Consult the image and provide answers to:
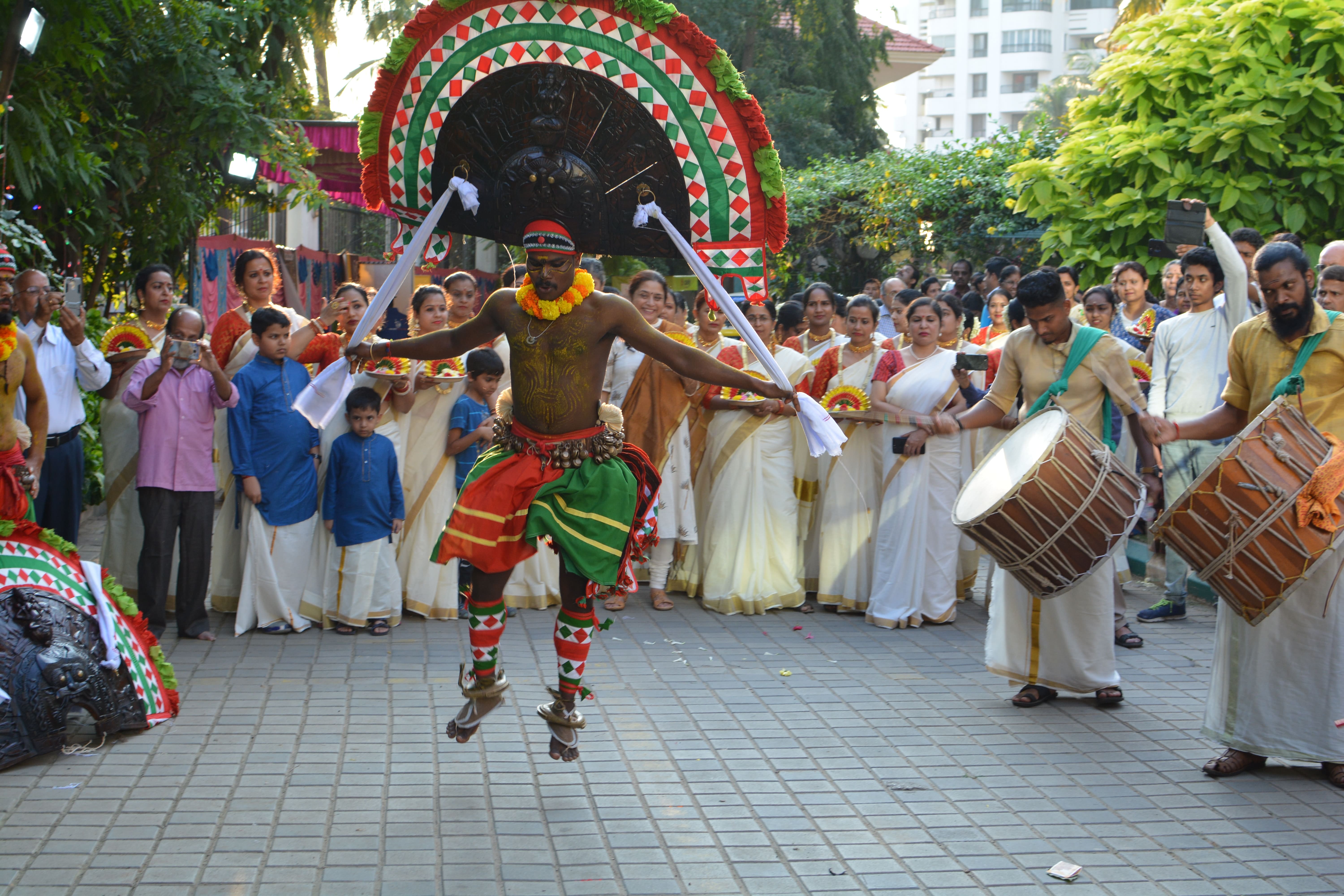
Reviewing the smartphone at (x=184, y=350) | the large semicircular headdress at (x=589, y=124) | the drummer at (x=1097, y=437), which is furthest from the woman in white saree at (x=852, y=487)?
the smartphone at (x=184, y=350)

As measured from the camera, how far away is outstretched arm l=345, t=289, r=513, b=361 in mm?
5535

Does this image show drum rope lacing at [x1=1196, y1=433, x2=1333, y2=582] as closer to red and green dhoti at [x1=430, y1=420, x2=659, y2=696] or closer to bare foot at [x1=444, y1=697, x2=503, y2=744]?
red and green dhoti at [x1=430, y1=420, x2=659, y2=696]

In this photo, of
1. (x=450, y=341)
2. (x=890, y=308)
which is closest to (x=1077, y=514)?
(x=450, y=341)

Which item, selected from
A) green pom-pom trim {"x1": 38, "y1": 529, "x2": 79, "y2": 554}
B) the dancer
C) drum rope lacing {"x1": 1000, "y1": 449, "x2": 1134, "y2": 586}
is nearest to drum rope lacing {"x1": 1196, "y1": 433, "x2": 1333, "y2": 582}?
drum rope lacing {"x1": 1000, "y1": 449, "x2": 1134, "y2": 586}

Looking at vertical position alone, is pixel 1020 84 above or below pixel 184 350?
above

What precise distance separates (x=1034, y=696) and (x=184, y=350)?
4.96 metres

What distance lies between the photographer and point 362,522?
25.5 ft

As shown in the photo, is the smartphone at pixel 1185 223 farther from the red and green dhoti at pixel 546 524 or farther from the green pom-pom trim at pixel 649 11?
the red and green dhoti at pixel 546 524

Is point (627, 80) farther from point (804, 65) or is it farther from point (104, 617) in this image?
point (804, 65)

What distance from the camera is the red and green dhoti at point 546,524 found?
5.23 metres

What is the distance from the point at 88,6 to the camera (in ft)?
26.6

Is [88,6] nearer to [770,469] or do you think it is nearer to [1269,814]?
[770,469]

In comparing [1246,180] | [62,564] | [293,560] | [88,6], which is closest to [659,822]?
[62,564]

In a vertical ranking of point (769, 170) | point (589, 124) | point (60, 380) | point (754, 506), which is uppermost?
point (589, 124)
